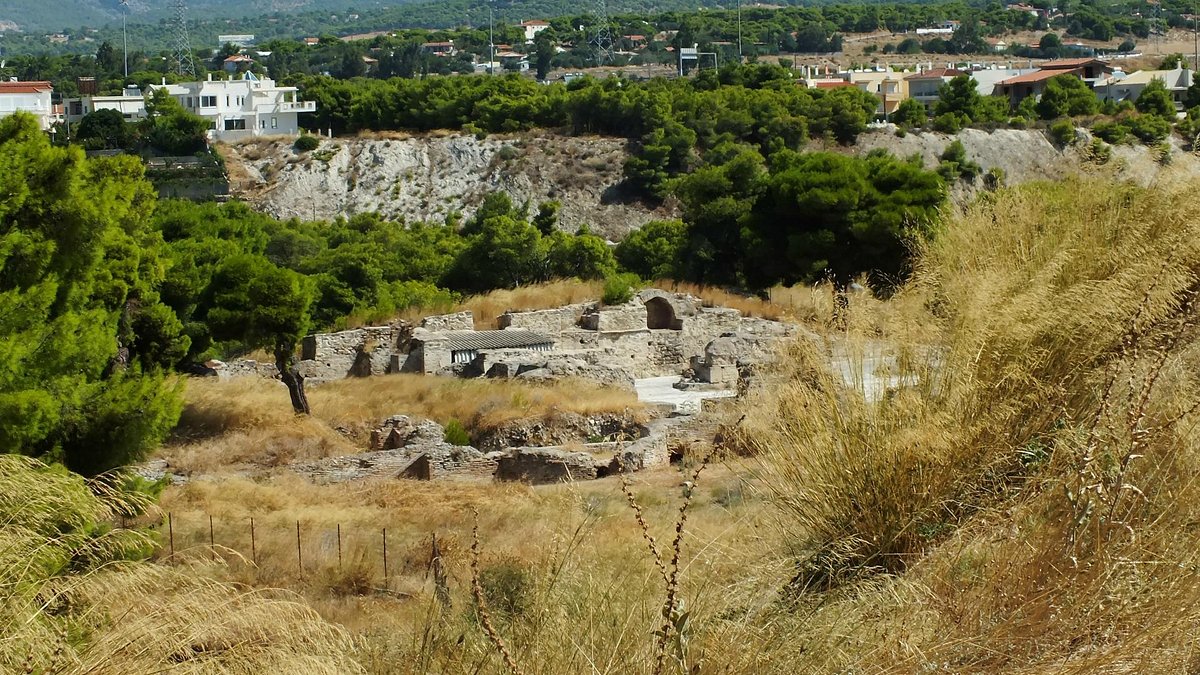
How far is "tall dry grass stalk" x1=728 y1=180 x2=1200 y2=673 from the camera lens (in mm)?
4672

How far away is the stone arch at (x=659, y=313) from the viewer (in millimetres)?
27203

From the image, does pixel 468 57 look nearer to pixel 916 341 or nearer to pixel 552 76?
pixel 552 76

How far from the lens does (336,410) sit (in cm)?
2047

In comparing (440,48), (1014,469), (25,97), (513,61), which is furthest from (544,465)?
(440,48)

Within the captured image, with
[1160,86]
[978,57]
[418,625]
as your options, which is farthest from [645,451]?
[978,57]

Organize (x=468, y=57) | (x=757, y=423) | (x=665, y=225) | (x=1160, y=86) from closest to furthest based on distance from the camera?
1. (x=757, y=423)
2. (x=665, y=225)
3. (x=1160, y=86)
4. (x=468, y=57)

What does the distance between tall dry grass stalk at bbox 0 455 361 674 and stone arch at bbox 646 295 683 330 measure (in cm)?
2095

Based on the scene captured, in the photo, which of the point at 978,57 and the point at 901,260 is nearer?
the point at 901,260

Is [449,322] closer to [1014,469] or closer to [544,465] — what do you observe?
[544,465]

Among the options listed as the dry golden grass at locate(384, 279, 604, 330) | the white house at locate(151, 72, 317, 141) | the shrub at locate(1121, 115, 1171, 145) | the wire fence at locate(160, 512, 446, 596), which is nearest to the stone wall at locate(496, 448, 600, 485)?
the wire fence at locate(160, 512, 446, 596)

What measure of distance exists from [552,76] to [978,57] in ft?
133

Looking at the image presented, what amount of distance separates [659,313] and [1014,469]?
21.0m

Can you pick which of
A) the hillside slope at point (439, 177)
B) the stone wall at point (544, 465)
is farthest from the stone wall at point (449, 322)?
the hillside slope at point (439, 177)

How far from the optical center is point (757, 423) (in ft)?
26.1
